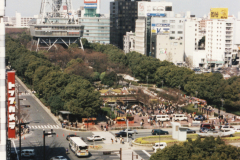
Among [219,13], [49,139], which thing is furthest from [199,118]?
[219,13]

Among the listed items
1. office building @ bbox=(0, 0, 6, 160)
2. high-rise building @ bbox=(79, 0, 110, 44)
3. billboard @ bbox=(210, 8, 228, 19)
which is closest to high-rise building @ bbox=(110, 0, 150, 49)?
high-rise building @ bbox=(79, 0, 110, 44)

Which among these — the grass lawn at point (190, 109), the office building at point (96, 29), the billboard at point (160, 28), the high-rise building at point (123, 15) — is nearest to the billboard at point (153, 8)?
the billboard at point (160, 28)

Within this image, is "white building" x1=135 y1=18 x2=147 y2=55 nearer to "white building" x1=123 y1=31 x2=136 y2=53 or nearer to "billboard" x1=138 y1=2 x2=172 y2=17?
"billboard" x1=138 y1=2 x2=172 y2=17

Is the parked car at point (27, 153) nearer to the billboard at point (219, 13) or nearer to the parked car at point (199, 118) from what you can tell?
the parked car at point (199, 118)

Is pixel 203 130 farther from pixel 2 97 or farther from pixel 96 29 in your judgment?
pixel 96 29

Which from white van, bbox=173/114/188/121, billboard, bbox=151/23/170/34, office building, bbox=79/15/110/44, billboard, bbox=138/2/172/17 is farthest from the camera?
office building, bbox=79/15/110/44

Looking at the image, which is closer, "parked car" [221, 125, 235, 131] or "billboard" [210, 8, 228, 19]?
"parked car" [221, 125, 235, 131]

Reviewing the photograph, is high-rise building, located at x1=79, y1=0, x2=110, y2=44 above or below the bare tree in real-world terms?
above

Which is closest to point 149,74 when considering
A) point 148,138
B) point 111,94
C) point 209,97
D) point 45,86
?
point 111,94

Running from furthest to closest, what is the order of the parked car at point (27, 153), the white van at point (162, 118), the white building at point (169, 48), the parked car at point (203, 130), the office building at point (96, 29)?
the office building at point (96, 29) → the white building at point (169, 48) → the white van at point (162, 118) → the parked car at point (203, 130) → the parked car at point (27, 153)
